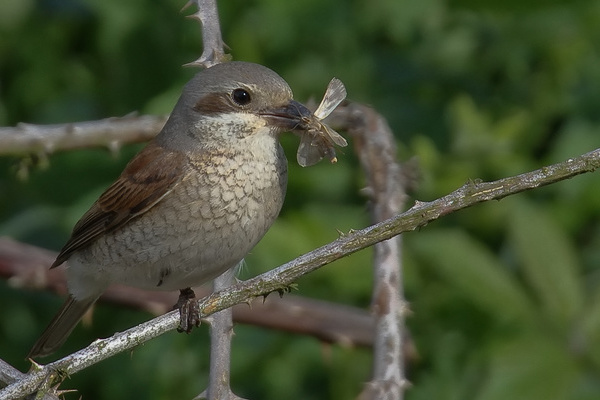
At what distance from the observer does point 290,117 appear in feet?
11.9

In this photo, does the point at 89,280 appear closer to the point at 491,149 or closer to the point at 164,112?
the point at 164,112

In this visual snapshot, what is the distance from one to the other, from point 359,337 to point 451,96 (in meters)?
2.29

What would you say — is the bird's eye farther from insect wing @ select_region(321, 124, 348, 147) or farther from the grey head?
insect wing @ select_region(321, 124, 348, 147)

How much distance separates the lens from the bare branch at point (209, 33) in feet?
12.3

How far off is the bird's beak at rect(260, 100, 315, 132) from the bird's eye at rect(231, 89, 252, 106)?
0.07 meters

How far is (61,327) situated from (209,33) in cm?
143

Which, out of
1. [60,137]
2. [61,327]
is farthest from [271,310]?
[60,137]

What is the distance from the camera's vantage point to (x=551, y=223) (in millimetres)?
5109

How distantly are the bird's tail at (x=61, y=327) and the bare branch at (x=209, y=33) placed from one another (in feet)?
3.80

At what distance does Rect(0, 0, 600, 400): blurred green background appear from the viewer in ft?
15.8

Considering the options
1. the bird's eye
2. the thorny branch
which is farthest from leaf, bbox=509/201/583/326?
the bird's eye

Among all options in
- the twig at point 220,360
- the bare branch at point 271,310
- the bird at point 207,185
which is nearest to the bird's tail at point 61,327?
the bare branch at point 271,310

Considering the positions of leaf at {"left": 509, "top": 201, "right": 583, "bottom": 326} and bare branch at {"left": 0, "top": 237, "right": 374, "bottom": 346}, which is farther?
leaf at {"left": 509, "top": 201, "right": 583, "bottom": 326}

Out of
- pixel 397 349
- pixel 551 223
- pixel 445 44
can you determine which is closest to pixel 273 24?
pixel 445 44
